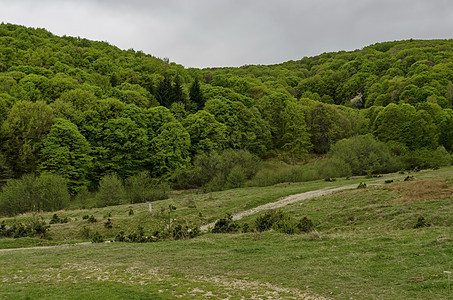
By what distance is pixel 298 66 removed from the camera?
18238cm

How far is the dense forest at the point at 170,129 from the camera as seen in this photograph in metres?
51.1

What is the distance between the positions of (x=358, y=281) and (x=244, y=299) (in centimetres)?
359

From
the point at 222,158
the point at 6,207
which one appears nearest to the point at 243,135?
the point at 222,158

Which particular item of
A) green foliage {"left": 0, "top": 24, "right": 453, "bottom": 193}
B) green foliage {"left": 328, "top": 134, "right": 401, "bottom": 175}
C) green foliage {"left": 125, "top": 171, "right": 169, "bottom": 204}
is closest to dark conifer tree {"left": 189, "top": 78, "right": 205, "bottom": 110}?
green foliage {"left": 0, "top": 24, "right": 453, "bottom": 193}

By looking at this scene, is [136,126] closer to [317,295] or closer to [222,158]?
[222,158]

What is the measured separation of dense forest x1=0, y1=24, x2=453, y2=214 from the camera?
5106 centimetres

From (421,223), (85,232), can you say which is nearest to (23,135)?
(85,232)

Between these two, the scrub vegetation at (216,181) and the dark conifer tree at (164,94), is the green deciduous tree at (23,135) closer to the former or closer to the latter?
the scrub vegetation at (216,181)

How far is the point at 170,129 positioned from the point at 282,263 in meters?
50.0

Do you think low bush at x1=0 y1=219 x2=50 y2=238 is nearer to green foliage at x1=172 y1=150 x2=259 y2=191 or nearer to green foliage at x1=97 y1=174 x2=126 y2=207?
green foliage at x1=97 y1=174 x2=126 y2=207

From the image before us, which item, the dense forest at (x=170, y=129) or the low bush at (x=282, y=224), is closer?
the low bush at (x=282, y=224)

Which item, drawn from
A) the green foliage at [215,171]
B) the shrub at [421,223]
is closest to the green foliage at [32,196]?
the green foliage at [215,171]

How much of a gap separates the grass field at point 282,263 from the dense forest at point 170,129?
91.0ft

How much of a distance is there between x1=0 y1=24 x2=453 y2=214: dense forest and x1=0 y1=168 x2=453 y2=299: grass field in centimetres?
2774
